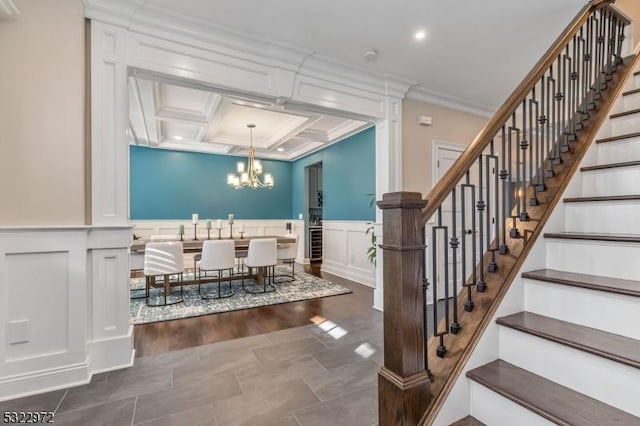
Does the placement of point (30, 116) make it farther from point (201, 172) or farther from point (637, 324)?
point (201, 172)

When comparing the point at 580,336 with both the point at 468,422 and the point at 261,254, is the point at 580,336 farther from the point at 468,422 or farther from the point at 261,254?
the point at 261,254

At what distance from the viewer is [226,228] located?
7.29 m

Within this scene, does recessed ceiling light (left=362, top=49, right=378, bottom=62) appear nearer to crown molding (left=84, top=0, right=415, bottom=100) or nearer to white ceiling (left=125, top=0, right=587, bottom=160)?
white ceiling (left=125, top=0, right=587, bottom=160)

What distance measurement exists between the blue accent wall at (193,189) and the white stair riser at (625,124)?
6.72 m

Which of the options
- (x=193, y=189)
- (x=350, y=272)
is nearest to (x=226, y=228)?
(x=193, y=189)

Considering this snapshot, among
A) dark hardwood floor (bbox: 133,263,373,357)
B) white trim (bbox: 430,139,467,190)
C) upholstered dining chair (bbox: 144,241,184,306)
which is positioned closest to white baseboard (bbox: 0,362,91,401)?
dark hardwood floor (bbox: 133,263,373,357)

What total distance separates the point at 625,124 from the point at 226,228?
22.5 feet

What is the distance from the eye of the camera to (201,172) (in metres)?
7.26

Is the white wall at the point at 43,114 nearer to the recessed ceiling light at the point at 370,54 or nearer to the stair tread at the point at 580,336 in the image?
the recessed ceiling light at the point at 370,54

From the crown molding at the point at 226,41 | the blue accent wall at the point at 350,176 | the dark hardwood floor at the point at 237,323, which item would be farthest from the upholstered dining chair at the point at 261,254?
the crown molding at the point at 226,41

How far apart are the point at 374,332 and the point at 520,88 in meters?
2.37

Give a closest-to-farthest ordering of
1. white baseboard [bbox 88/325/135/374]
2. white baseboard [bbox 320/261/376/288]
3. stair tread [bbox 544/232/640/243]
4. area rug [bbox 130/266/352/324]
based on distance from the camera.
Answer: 1. stair tread [bbox 544/232/640/243]
2. white baseboard [bbox 88/325/135/374]
3. area rug [bbox 130/266/352/324]
4. white baseboard [bbox 320/261/376/288]

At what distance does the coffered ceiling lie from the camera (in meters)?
4.18

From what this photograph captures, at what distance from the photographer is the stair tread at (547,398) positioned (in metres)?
1.04
